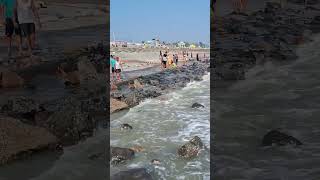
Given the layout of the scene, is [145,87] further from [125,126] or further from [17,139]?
[17,139]

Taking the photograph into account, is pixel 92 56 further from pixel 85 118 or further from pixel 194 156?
pixel 194 156

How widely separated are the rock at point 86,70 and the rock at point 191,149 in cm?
515

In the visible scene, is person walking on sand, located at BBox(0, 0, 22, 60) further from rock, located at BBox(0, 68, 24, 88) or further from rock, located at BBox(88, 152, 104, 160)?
rock, located at BBox(88, 152, 104, 160)

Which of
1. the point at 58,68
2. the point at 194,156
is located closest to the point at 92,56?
the point at 58,68

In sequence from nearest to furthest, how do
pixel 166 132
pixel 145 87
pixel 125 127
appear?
pixel 166 132 → pixel 125 127 → pixel 145 87

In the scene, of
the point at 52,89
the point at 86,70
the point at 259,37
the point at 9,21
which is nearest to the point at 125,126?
the point at 52,89

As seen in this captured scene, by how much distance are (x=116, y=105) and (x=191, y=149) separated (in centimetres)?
443

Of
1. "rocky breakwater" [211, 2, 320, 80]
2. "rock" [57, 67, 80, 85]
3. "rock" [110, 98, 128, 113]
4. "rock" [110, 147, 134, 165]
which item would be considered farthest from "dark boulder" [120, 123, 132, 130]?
"rocky breakwater" [211, 2, 320, 80]

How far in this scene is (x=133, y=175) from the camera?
7.67 m

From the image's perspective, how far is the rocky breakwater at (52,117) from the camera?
812cm

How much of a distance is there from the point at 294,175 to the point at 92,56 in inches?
376

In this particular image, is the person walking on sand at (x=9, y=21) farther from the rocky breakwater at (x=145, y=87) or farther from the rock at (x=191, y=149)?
the rock at (x=191, y=149)

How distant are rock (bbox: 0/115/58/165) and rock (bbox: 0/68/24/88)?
10.9ft

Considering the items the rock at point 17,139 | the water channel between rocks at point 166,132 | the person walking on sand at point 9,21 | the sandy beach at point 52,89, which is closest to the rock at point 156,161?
the water channel between rocks at point 166,132
